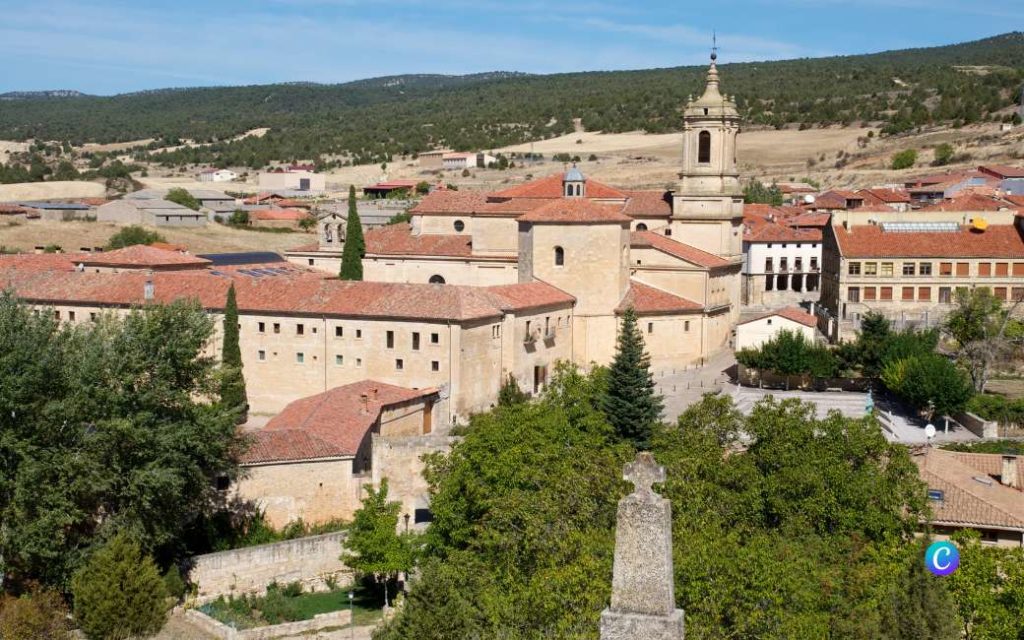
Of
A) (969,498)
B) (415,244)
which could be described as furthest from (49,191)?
(969,498)

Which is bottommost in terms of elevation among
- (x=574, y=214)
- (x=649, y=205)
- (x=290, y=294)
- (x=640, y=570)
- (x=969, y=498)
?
(x=969, y=498)

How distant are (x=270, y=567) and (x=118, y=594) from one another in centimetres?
488

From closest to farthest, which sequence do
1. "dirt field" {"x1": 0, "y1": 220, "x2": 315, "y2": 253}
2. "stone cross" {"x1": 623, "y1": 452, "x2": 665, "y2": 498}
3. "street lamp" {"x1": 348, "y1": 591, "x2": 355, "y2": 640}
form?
"stone cross" {"x1": 623, "y1": 452, "x2": 665, "y2": 498}, "street lamp" {"x1": 348, "y1": 591, "x2": 355, "y2": 640}, "dirt field" {"x1": 0, "y1": 220, "x2": 315, "y2": 253}

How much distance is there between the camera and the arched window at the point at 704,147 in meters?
55.0

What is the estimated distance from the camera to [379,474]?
33.3 m

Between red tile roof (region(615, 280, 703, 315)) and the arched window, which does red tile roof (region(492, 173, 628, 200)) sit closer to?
the arched window

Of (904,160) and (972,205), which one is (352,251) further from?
(904,160)

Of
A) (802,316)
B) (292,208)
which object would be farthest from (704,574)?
(292,208)

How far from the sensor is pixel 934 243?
54625 mm

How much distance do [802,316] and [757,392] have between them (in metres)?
7.35

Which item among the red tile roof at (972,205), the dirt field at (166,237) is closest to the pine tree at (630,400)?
the red tile roof at (972,205)

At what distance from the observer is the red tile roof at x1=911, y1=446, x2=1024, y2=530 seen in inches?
994

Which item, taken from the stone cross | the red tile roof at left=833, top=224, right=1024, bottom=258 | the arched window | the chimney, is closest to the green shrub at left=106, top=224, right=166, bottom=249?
the arched window

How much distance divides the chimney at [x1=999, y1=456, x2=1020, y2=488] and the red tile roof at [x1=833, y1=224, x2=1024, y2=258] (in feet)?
84.8
